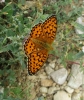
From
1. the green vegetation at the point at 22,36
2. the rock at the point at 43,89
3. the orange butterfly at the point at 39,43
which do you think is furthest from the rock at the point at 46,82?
the orange butterfly at the point at 39,43

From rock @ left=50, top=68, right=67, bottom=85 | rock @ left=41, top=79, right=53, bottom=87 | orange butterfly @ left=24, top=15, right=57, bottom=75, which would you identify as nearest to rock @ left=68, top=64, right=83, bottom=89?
rock @ left=50, top=68, right=67, bottom=85

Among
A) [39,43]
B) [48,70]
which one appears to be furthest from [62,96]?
[39,43]

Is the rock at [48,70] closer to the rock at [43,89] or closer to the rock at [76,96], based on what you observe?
the rock at [43,89]

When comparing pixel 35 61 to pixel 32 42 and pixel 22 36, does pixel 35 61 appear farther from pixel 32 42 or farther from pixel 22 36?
pixel 22 36

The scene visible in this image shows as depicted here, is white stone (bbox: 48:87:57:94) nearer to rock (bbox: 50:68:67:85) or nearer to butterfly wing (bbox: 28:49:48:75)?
rock (bbox: 50:68:67:85)

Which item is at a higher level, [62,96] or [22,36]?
[22,36]

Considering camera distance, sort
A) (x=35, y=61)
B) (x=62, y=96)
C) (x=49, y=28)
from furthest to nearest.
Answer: (x=62, y=96) < (x=49, y=28) < (x=35, y=61)

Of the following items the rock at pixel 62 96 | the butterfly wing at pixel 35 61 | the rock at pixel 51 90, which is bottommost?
the rock at pixel 62 96

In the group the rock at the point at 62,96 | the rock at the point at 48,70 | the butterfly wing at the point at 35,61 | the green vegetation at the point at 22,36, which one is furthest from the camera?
the rock at the point at 48,70
